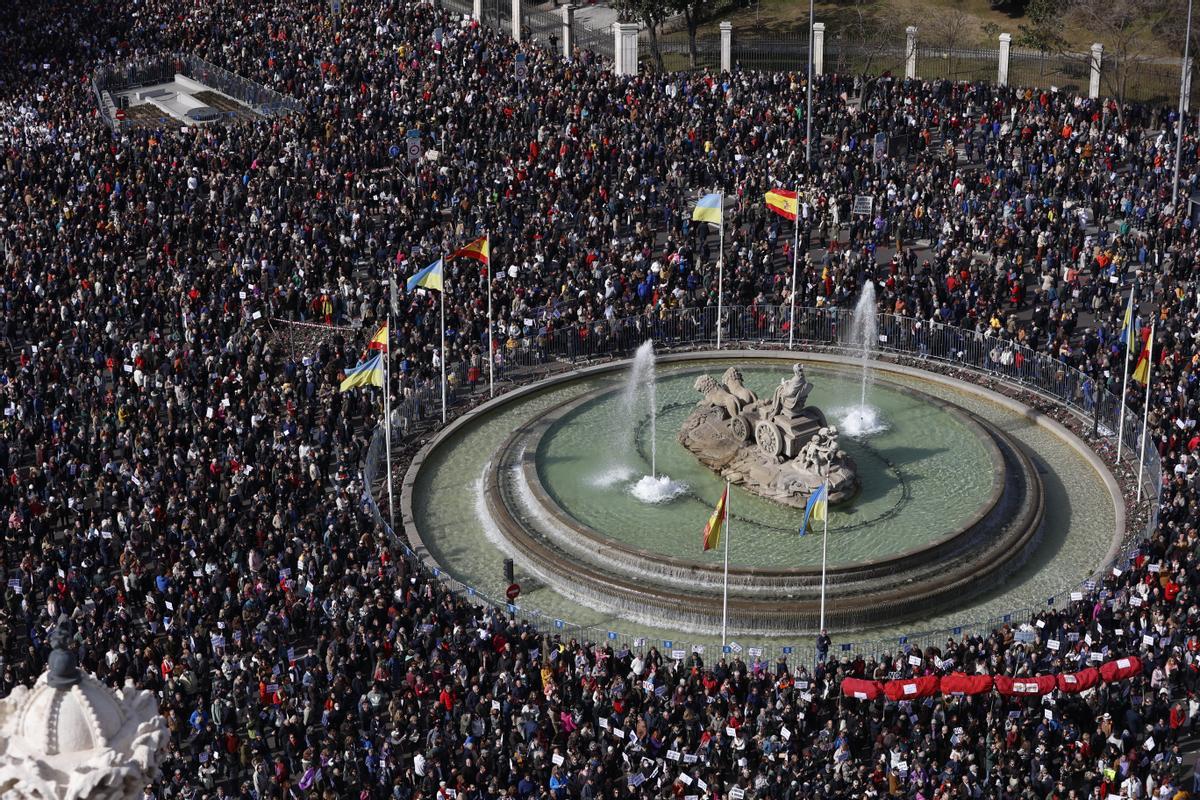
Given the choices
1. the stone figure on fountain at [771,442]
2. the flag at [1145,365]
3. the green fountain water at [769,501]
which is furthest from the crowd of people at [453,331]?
the stone figure on fountain at [771,442]

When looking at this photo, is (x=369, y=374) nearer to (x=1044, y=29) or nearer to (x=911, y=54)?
(x=911, y=54)

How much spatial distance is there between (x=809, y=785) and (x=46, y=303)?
31818 millimetres

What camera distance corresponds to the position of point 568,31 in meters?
78.3

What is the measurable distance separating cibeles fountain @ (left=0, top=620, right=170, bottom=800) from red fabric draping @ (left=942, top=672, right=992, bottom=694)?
22037 mm

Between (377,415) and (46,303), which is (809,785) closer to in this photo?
(377,415)

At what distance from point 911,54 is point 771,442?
35.5m

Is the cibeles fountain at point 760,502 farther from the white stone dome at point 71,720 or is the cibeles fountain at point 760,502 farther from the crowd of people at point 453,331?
the white stone dome at point 71,720

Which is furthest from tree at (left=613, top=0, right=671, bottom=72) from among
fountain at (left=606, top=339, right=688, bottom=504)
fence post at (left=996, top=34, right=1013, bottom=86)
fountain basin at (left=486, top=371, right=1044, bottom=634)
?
fountain basin at (left=486, top=371, right=1044, bottom=634)

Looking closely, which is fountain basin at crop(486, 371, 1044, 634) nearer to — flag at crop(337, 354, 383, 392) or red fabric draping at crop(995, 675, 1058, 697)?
flag at crop(337, 354, 383, 392)

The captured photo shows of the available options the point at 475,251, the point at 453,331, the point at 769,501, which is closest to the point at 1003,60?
the point at 453,331

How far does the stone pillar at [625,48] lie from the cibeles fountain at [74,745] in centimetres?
6185

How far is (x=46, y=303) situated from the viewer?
56.0 metres

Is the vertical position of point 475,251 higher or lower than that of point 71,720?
lower

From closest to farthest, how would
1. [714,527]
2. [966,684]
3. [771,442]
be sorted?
1. [966,684]
2. [714,527]
3. [771,442]
